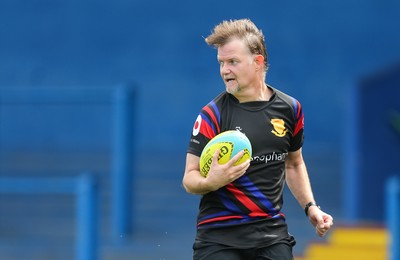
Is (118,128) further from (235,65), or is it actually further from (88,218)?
(235,65)

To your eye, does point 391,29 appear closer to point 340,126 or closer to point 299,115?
point 340,126

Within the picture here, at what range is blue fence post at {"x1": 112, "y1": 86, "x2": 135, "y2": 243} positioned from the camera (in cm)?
972

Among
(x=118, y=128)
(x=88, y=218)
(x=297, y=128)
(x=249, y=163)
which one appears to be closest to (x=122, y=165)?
(x=118, y=128)

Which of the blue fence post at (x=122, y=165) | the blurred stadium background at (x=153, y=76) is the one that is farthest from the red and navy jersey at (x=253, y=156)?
the blurred stadium background at (x=153, y=76)

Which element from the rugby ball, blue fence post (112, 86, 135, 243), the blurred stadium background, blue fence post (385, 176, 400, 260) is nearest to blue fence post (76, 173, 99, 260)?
blue fence post (112, 86, 135, 243)

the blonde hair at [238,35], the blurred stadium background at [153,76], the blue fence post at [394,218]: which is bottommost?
the blue fence post at [394,218]

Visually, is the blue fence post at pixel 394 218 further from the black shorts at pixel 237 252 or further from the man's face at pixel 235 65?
the man's face at pixel 235 65

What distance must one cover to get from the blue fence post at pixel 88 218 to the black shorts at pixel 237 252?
10.5 feet

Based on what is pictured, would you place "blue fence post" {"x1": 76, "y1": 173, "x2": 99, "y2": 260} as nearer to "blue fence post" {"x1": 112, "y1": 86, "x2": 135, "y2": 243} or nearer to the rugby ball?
"blue fence post" {"x1": 112, "y1": 86, "x2": 135, "y2": 243}

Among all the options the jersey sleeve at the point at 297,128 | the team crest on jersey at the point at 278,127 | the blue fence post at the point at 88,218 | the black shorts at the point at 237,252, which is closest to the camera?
the black shorts at the point at 237,252

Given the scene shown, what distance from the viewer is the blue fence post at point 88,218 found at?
7.83 metres

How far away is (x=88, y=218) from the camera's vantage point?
7.91 m

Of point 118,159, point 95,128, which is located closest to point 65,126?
point 95,128

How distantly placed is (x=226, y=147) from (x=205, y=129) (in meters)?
0.22
